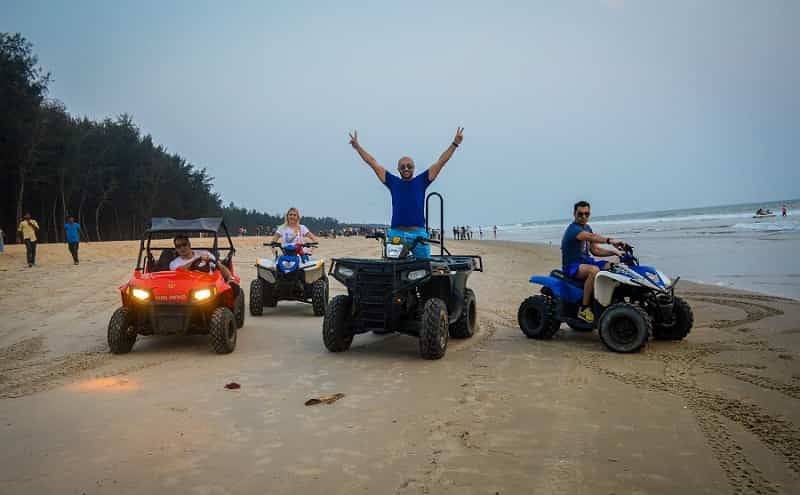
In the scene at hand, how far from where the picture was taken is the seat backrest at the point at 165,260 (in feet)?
26.0

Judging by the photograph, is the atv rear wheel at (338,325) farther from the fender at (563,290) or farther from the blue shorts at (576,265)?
the blue shorts at (576,265)

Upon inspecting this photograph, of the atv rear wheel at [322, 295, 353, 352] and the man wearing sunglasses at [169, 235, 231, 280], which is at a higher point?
the man wearing sunglasses at [169, 235, 231, 280]

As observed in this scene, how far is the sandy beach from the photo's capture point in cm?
342

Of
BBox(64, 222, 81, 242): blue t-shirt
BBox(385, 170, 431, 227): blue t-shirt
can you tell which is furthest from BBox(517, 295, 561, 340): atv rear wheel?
BBox(64, 222, 81, 242): blue t-shirt

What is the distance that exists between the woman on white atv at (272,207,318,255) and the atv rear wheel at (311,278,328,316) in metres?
0.69

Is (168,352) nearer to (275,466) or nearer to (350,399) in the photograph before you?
(350,399)

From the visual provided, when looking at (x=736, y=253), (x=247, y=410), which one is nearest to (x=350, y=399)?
(x=247, y=410)

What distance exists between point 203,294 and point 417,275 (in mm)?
2507

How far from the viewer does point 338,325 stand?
22.4ft

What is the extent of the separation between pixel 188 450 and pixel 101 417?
3.82 ft

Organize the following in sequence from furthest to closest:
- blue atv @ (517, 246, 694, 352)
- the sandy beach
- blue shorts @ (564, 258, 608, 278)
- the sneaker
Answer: blue shorts @ (564, 258, 608, 278), the sneaker, blue atv @ (517, 246, 694, 352), the sandy beach

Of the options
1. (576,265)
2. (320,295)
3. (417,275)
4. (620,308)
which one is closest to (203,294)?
(417,275)

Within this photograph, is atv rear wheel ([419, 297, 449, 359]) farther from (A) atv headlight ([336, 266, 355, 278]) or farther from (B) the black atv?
(A) atv headlight ([336, 266, 355, 278])

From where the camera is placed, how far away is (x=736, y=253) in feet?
65.0
